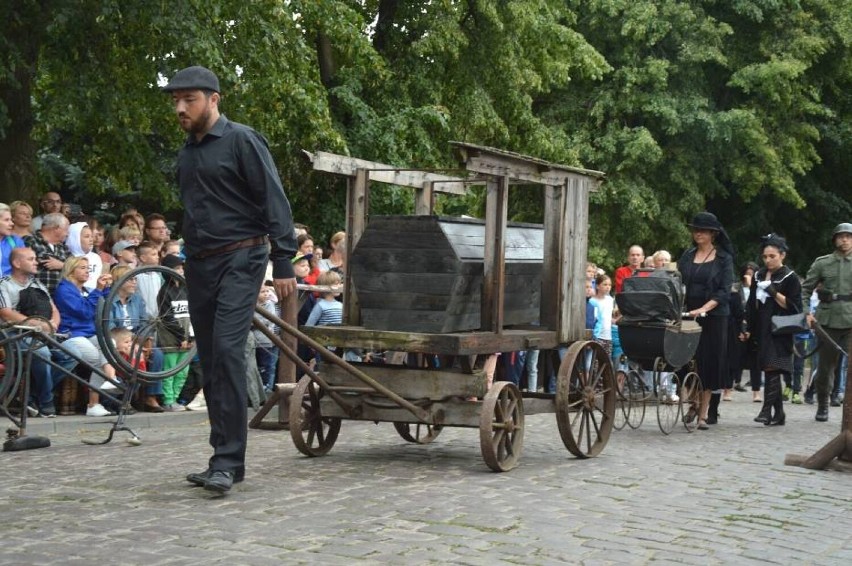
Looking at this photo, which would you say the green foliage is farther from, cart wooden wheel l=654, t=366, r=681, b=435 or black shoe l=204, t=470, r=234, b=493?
black shoe l=204, t=470, r=234, b=493

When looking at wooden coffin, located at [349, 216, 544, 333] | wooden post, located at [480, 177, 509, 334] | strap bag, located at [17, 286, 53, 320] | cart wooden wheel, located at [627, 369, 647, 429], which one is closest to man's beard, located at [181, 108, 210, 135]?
wooden coffin, located at [349, 216, 544, 333]

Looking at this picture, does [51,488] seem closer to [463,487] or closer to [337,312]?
[463,487]

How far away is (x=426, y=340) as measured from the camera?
894 cm

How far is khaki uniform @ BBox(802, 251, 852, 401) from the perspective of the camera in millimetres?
14828


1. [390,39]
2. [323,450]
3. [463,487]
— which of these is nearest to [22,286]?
[323,450]

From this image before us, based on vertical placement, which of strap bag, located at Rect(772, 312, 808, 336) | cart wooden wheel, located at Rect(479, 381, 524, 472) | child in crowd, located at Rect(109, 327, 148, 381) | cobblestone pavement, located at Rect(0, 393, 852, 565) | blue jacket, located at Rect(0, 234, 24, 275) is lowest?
cobblestone pavement, located at Rect(0, 393, 852, 565)

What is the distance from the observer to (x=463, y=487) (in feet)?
27.3

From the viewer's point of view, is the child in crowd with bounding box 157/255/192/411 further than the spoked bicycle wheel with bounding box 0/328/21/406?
No

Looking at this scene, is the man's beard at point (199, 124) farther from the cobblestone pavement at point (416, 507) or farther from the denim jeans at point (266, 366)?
the denim jeans at point (266, 366)

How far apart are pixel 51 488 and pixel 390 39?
60.8 ft

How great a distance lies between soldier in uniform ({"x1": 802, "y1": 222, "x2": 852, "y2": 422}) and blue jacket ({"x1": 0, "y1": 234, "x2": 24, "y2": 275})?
26.1 feet

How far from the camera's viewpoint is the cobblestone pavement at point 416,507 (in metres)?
6.26

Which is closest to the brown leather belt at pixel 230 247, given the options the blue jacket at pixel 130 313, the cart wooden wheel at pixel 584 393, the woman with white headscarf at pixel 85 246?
the blue jacket at pixel 130 313

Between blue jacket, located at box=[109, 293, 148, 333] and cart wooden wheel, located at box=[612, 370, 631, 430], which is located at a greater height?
blue jacket, located at box=[109, 293, 148, 333]
